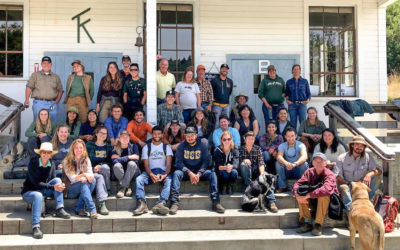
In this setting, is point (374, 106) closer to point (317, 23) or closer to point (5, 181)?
point (317, 23)

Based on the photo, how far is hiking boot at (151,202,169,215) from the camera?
595 centimetres

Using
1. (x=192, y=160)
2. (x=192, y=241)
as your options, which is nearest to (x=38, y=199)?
(x=192, y=241)

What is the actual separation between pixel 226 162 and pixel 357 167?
2.00 m

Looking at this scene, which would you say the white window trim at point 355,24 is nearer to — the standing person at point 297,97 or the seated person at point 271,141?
the standing person at point 297,97

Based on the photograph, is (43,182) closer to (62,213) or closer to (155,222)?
(62,213)

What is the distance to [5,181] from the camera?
6.71 m

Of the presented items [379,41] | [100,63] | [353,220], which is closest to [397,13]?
[379,41]

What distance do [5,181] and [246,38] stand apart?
241 inches

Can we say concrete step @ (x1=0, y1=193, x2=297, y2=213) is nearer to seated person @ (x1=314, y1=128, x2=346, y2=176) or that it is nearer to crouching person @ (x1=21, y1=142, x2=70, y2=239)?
crouching person @ (x1=21, y1=142, x2=70, y2=239)

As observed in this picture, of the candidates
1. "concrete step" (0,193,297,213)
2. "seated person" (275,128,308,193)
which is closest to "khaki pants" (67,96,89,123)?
"concrete step" (0,193,297,213)

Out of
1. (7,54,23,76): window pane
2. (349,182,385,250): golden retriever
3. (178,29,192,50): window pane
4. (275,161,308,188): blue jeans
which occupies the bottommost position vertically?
(349,182,385,250): golden retriever

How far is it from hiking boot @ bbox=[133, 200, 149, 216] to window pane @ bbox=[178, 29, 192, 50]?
490 cm

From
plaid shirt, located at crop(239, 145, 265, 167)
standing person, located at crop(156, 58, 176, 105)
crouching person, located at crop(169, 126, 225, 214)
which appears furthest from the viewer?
standing person, located at crop(156, 58, 176, 105)

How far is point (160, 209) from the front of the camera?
595 centimetres
